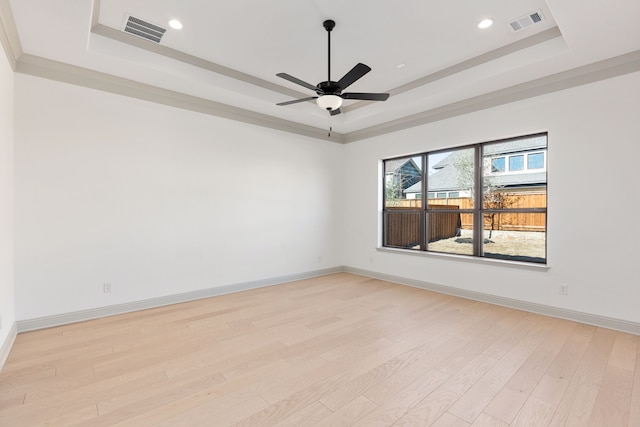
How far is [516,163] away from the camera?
411 cm

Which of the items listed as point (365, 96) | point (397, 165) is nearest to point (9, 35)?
point (365, 96)

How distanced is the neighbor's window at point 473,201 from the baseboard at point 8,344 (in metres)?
5.17

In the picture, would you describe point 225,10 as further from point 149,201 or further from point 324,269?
point 324,269

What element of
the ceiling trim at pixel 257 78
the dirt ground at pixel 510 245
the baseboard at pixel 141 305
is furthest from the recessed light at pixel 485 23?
the baseboard at pixel 141 305

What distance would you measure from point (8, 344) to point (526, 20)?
5.81 m

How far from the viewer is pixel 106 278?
3.61 meters

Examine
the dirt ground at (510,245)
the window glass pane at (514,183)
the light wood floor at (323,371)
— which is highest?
the window glass pane at (514,183)

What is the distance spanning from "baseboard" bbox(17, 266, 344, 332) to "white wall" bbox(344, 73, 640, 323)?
10.4ft

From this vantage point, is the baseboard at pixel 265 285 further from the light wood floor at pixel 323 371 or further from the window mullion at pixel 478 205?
the window mullion at pixel 478 205

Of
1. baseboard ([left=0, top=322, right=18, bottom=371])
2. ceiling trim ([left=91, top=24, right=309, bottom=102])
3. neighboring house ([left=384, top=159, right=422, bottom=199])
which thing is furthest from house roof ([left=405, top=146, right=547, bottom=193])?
baseboard ([left=0, top=322, right=18, bottom=371])

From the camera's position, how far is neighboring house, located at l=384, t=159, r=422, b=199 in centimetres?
536

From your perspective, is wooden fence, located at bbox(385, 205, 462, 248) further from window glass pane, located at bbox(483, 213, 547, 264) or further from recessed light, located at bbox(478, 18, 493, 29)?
recessed light, located at bbox(478, 18, 493, 29)

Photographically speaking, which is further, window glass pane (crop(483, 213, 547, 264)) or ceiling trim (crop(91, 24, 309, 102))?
window glass pane (crop(483, 213, 547, 264))

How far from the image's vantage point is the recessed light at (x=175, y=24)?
2947mm
